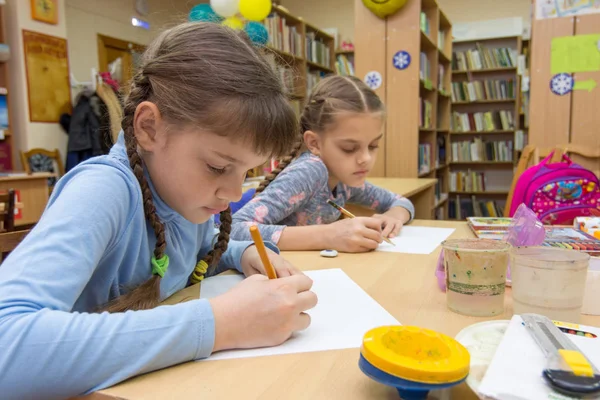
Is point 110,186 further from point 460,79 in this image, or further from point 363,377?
point 460,79

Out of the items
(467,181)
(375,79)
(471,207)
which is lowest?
(471,207)

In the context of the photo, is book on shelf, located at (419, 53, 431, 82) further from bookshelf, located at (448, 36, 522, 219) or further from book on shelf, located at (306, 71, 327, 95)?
bookshelf, located at (448, 36, 522, 219)

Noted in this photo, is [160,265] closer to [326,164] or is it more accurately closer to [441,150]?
[326,164]

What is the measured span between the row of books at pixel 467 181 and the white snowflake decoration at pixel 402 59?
280cm

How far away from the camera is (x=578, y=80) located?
301 cm

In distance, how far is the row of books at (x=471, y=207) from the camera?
584 cm

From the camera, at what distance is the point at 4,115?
4.32m

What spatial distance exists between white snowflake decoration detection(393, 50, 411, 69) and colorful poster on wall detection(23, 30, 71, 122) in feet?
10.7

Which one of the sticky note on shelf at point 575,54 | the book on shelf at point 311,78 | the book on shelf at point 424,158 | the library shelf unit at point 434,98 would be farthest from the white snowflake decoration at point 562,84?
the book on shelf at point 311,78

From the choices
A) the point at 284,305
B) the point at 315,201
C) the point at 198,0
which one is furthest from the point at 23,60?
the point at 284,305

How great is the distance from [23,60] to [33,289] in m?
4.58

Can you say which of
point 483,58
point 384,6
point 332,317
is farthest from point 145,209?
point 483,58

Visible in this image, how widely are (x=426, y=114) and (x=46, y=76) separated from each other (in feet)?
11.8

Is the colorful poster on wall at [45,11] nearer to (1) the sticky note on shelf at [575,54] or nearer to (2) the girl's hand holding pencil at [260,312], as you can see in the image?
(1) the sticky note on shelf at [575,54]
